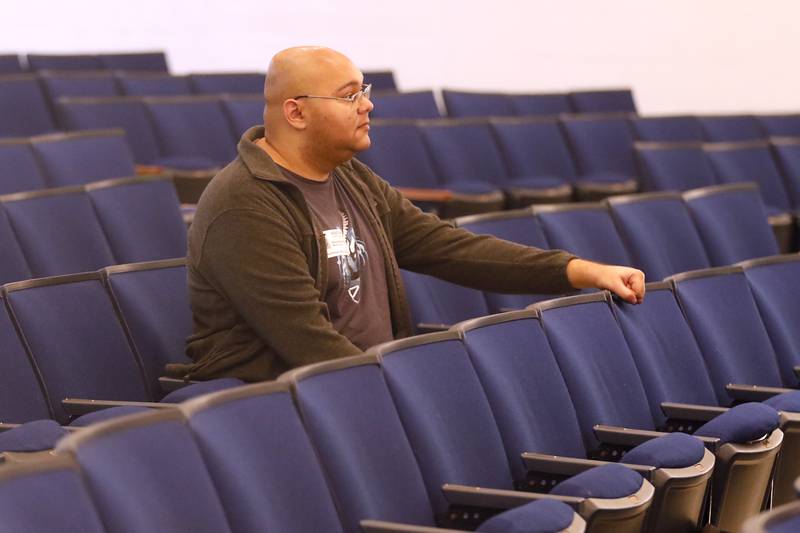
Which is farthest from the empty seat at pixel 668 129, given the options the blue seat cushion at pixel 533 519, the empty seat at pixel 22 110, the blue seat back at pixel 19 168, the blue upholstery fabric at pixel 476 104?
the blue seat cushion at pixel 533 519

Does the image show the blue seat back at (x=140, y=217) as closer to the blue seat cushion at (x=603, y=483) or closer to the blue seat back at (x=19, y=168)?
the blue seat back at (x=19, y=168)

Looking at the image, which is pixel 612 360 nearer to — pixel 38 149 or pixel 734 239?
pixel 734 239

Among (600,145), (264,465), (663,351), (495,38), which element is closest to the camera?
(264,465)

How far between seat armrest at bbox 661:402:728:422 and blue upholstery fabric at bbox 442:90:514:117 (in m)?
1.31

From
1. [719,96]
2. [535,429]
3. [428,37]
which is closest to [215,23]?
[428,37]

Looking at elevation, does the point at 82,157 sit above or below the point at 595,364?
above

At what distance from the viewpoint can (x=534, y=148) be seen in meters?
1.90

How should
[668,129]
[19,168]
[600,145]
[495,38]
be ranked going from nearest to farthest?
1. [19,168]
2. [600,145]
3. [668,129]
4. [495,38]

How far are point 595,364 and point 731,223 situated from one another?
522mm

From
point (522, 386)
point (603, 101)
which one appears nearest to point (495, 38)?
point (603, 101)

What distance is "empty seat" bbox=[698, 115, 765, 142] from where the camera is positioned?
2.14m

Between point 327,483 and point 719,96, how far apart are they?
2.04 metres

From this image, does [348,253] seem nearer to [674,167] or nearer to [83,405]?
[83,405]

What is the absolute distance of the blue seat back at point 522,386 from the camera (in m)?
0.78
